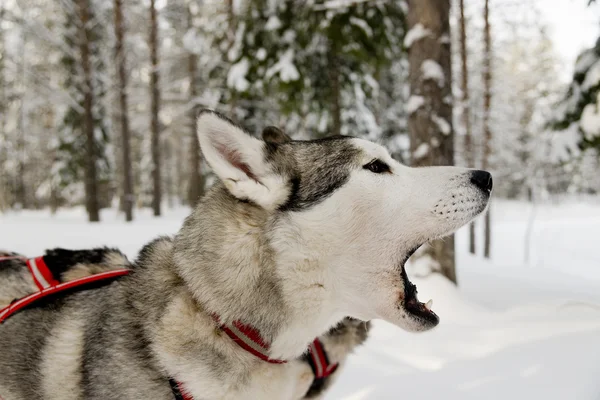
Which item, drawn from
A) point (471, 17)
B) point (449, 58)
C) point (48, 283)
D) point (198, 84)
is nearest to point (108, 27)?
point (198, 84)

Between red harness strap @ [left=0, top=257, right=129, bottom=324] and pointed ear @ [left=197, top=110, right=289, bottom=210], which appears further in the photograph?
red harness strap @ [left=0, top=257, right=129, bottom=324]

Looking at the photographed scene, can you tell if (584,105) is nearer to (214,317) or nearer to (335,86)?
(335,86)

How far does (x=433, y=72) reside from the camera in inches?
209

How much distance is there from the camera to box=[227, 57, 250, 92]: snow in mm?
8953

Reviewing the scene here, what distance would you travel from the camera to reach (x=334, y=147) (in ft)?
6.68

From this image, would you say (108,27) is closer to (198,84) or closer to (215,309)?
(198,84)

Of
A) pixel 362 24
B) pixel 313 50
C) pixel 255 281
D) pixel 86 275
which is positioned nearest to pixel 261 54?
pixel 313 50

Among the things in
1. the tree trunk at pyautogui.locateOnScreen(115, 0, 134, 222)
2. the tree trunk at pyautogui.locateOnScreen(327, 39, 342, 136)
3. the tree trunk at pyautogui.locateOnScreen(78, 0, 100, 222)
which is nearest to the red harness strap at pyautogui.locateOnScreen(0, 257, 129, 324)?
the tree trunk at pyautogui.locateOnScreen(327, 39, 342, 136)

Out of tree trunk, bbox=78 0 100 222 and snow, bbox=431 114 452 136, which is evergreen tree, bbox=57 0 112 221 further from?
snow, bbox=431 114 452 136

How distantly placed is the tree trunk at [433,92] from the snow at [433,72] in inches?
0.5

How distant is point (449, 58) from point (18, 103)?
27.0 m

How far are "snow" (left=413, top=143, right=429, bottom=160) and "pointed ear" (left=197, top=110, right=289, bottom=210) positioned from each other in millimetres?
3856

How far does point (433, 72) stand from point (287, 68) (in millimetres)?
3731

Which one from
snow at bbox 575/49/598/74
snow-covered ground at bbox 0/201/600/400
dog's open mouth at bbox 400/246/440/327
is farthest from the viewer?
snow at bbox 575/49/598/74
